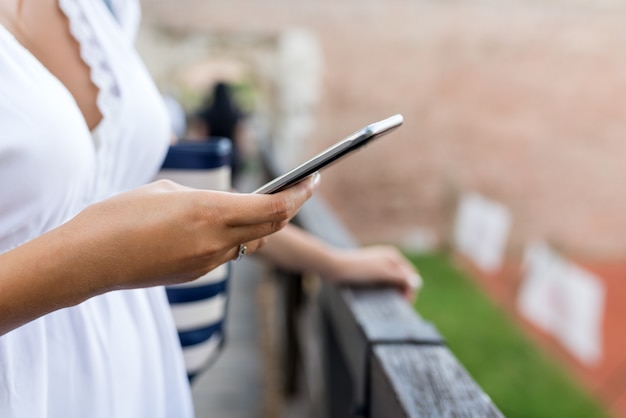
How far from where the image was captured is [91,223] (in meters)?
0.56

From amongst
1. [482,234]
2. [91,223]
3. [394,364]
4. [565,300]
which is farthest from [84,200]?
[482,234]

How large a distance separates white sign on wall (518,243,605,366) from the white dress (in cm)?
544

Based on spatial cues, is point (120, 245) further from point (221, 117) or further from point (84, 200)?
point (221, 117)

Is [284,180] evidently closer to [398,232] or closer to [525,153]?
[398,232]

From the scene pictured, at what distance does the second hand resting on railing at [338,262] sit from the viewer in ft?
3.64

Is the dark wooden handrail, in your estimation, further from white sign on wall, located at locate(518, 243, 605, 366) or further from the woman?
white sign on wall, located at locate(518, 243, 605, 366)

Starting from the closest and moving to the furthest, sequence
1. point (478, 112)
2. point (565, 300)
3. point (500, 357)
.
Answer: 1. point (565, 300)
2. point (500, 357)
3. point (478, 112)

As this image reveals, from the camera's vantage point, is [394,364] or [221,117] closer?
[394,364]

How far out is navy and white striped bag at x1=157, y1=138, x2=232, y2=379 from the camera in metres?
1.03

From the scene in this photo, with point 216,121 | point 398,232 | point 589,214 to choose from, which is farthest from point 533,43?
point 216,121

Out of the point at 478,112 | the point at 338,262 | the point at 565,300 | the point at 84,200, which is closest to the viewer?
the point at 84,200

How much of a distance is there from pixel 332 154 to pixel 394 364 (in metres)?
0.40

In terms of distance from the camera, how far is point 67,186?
0.67 meters

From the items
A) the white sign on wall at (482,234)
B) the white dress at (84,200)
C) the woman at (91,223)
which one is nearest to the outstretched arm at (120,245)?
the woman at (91,223)
